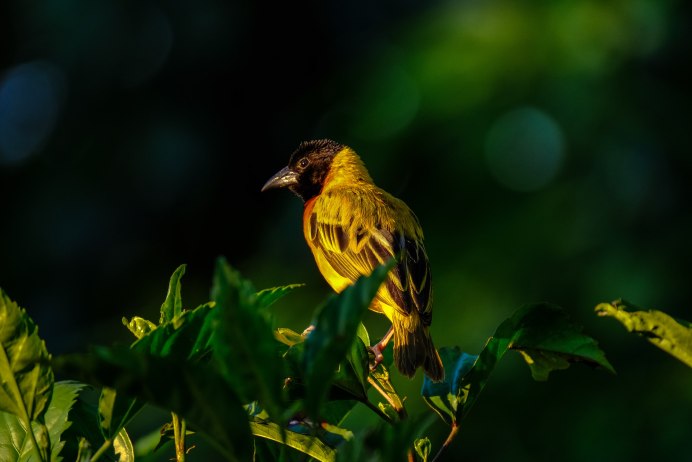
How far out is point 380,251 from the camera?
12.5 ft

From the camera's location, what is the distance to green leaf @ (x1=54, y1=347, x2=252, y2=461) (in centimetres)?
98

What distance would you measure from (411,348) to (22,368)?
2.21 metres

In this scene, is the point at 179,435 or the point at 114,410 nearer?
the point at 114,410

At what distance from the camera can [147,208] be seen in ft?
29.1

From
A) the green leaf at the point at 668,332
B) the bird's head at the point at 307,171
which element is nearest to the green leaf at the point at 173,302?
the green leaf at the point at 668,332

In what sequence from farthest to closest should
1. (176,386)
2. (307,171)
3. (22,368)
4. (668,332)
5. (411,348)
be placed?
(307,171)
(411,348)
(668,332)
(22,368)
(176,386)

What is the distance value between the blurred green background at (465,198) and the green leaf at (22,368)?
14.1 feet

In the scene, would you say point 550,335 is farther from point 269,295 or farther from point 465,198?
point 465,198

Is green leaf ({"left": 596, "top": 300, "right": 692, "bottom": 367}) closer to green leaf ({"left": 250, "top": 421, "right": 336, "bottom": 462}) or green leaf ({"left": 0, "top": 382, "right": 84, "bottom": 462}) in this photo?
green leaf ({"left": 250, "top": 421, "right": 336, "bottom": 462})

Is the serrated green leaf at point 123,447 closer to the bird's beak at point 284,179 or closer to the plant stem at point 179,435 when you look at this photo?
the plant stem at point 179,435

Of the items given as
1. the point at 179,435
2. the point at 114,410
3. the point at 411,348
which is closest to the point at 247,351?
the point at 114,410

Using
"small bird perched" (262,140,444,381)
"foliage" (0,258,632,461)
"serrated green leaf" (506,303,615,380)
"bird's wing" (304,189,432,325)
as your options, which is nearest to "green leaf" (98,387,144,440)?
"foliage" (0,258,632,461)

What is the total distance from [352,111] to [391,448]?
254 inches

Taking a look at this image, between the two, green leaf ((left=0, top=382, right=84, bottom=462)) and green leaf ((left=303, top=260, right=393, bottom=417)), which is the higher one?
green leaf ((left=303, top=260, right=393, bottom=417))
